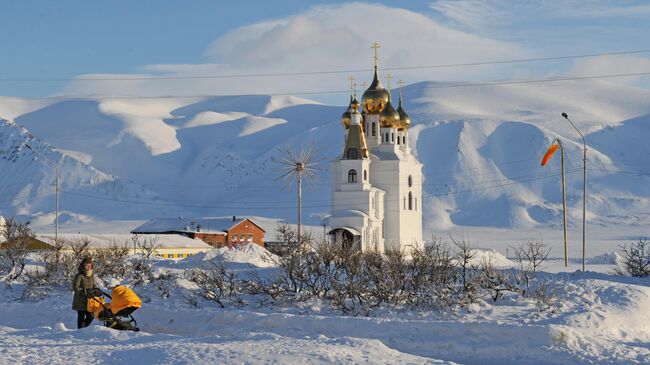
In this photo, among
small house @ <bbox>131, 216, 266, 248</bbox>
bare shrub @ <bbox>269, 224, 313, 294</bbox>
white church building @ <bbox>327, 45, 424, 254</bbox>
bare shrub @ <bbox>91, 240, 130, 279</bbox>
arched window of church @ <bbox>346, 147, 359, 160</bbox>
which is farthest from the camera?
small house @ <bbox>131, 216, 266, 248</bbox>

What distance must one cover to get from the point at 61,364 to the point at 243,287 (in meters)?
10.0

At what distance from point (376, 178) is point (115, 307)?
44076 millimetres

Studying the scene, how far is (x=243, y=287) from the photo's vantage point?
2402cm

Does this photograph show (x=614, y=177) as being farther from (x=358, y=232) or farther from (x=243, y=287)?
(x=243, y=287)

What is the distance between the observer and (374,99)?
61.6 m

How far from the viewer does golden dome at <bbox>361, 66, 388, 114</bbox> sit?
2425 inches

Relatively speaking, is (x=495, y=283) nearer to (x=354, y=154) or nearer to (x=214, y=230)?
(x=354, y=154)

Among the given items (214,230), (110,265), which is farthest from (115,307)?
(214,230)

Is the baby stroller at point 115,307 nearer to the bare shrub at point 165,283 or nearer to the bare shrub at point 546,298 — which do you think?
the bare shrub at point 165,283

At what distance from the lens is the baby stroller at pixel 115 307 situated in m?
17.8

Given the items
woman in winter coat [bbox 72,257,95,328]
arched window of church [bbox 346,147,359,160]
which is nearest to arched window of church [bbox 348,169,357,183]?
arched window of church [bbox 346,147,359,160]

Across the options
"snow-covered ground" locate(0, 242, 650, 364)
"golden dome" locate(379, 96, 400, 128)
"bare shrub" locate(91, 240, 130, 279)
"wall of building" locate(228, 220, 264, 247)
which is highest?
"golden dome" locate(379, 96, 400, 128)

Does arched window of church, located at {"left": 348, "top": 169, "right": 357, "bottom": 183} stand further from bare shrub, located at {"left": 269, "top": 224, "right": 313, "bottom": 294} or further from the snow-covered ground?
the snow-covered ground

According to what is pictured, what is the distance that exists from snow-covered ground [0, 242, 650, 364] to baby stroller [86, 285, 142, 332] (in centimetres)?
68
